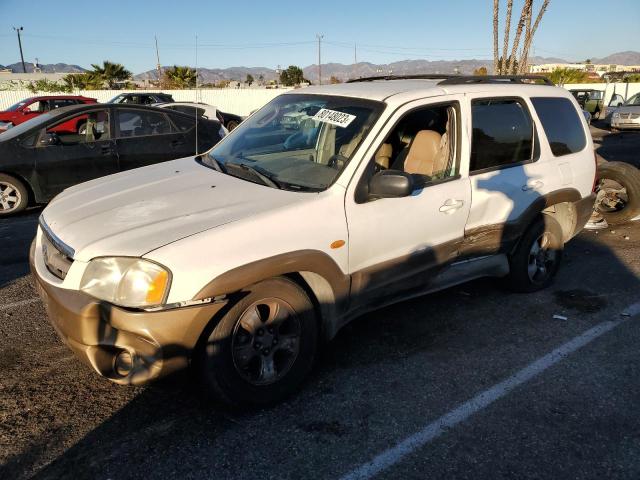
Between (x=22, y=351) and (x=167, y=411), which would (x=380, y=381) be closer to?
(x=167, y=411)

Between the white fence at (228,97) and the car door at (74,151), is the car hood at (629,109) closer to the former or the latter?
the white fence at (228,97)

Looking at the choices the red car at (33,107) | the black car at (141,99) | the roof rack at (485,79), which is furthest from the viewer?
the black car at (141,99)

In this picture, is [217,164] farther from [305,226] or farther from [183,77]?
[183,77]

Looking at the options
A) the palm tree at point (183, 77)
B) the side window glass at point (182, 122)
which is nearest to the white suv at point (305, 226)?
the side window glass at point (182, 122)

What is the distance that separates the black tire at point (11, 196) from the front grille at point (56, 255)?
4.82 m

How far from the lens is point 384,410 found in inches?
115

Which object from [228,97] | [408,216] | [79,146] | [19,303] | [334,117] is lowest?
[19,303]

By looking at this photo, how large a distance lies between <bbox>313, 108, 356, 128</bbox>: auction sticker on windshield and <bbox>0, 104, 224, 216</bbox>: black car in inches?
196

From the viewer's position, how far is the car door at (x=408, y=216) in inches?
124

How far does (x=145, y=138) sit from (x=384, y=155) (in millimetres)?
5464

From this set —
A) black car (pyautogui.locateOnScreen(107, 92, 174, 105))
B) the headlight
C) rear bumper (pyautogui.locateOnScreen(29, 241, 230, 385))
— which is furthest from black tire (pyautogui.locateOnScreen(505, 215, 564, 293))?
black car (pyautogui.locateOnScreen(107, 92, 174, 105))

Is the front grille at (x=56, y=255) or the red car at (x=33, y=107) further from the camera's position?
the red car at (x=33, y=107)

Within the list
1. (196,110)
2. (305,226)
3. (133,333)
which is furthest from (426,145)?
(196,110)

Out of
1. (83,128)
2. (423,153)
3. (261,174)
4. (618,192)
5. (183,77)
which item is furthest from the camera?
(183,77)
